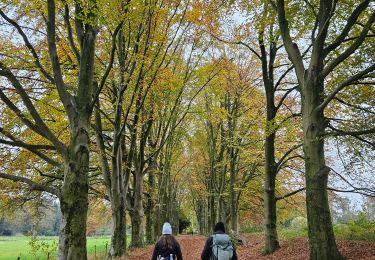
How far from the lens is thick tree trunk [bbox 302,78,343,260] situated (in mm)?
7824

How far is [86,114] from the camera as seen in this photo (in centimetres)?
789

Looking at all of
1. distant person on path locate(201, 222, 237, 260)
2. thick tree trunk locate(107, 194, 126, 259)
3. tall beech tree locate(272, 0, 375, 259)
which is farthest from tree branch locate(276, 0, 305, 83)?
thick tree trunk locate(107, 194, 126, 259)

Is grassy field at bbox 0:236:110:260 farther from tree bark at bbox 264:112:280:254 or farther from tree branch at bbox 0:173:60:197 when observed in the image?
tree bark at bbox 264:112:280:254

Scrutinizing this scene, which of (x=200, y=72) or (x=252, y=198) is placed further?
(x=252, y=198)

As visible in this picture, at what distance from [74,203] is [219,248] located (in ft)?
10.9

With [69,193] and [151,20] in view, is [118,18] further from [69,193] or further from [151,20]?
[69,193]

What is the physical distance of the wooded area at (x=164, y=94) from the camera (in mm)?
7703

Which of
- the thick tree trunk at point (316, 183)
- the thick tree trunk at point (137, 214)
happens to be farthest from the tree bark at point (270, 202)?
the thick tree trunk at point (137, 214)

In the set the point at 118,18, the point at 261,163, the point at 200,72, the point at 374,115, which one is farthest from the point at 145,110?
Result: the point at 261,163

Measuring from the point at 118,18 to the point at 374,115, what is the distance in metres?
8.06

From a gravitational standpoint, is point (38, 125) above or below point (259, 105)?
below

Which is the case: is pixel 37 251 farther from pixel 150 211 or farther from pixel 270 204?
pixel 270 204

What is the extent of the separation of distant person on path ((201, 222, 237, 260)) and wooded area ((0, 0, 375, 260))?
292cm

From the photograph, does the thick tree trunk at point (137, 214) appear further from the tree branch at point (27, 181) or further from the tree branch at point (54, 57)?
the tree branch at point (54, 57)
